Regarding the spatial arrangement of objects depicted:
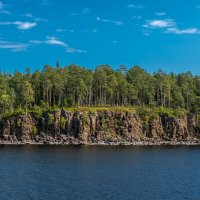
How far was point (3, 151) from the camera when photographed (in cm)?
12400

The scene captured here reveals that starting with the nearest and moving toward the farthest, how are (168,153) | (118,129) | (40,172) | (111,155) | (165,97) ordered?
(40,172)
(111,155)
(168,153)
(118,129)
(165,97)

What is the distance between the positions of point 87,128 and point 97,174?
75517 mm

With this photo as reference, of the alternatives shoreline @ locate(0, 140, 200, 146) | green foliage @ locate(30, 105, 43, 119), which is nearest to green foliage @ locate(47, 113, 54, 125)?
green foliage @ locate(30, 105, 43, 119)

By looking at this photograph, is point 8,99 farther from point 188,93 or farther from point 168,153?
point 188,93

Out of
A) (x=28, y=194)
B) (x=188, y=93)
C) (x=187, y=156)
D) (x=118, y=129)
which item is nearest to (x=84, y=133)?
(x=118, y=129)

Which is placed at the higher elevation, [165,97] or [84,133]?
[165,97]

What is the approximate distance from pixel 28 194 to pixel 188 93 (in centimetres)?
14450

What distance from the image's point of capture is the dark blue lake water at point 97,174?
65.7 m

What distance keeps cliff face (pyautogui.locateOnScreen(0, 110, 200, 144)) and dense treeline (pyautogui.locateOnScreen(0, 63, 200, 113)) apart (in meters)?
12.2

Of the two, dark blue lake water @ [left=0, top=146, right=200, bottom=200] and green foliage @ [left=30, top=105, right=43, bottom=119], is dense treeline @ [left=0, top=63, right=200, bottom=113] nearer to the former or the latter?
green foliage @ [left=30, top=105, right=43, bottom=119]

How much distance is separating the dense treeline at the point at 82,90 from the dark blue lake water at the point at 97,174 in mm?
49775

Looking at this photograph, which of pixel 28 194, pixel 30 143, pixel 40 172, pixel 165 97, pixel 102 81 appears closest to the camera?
pixel 28 194

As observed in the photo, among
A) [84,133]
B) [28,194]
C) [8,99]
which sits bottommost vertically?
[28,194]

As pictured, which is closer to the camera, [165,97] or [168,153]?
[168,153]
